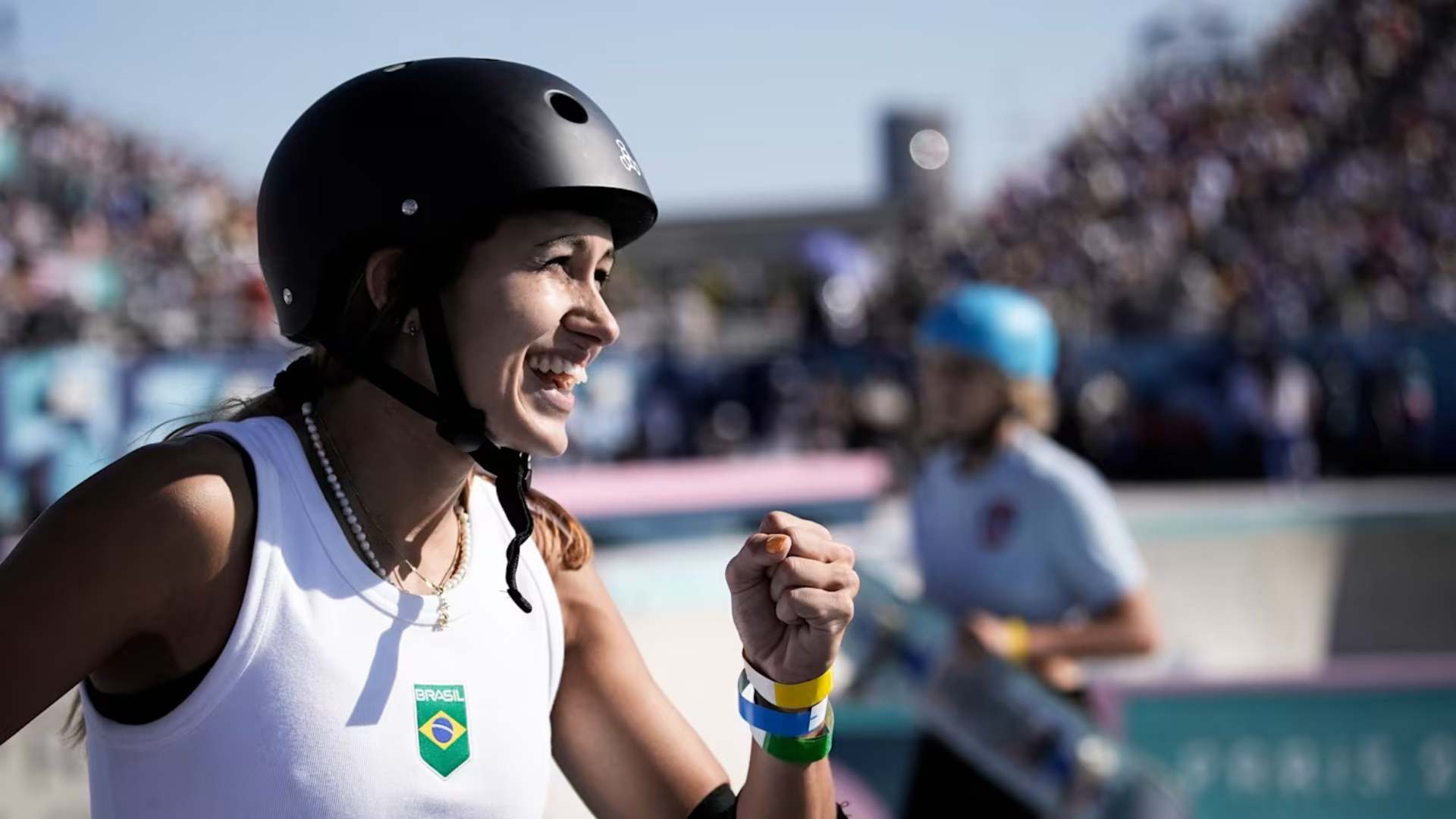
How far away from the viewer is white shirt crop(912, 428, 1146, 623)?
13.5ft

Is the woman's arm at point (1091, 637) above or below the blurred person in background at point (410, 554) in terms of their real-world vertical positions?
below

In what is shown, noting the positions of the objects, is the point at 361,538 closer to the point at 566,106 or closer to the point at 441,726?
the point at 441,726

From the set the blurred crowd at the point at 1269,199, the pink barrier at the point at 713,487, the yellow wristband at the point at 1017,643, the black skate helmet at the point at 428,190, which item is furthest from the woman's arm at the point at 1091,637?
the blurred crowd at the point at 1269,199

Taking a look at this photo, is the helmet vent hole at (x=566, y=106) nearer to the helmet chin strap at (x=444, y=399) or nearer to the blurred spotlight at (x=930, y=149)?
the helmet chin strap at (x=444, y=399)

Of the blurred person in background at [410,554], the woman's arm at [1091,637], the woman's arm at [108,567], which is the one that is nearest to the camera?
the woman's arm at [108,567]

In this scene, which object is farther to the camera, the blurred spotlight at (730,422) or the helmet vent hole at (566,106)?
the blurred spotlight at (730,422)

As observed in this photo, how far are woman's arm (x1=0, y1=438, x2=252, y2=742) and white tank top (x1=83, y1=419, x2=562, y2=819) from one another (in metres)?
0.07

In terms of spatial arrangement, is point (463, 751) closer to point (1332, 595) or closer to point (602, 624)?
point (602, 624)

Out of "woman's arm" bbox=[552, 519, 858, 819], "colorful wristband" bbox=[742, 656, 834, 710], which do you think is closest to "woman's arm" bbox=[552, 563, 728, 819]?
"woman's arm" bbox=[552, 519, 858, 819]

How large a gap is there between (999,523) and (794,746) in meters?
2.56

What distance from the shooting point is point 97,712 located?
1630 millimetres

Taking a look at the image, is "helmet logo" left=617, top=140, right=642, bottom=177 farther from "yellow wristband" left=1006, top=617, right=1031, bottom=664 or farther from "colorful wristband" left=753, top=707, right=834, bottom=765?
"yellow wristband" left=1006, top=617, right=1031, bottom=664

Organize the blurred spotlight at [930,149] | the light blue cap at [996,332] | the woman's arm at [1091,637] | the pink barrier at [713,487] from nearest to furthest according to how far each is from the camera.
Answer: 1. the woman's arm at [1091,637]
2. the light blue cap at [996,332]
3. the pink barrier at [713,487]
4. the blurred spotlight at [930,149]

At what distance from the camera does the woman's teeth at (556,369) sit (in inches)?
72.0
